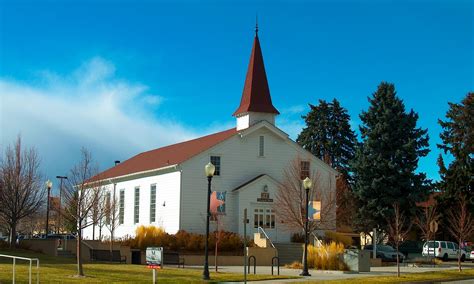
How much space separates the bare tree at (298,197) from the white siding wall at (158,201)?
7.38 m

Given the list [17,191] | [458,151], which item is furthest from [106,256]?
[458,151]

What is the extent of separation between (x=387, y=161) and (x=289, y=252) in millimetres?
12921

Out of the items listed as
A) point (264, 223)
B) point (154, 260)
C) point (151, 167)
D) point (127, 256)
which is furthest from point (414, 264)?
point (154, 260)

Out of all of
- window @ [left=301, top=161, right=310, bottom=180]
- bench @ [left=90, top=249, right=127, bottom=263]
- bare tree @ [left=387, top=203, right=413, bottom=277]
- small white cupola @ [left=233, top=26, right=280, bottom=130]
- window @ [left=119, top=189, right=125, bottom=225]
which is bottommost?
bench @ [left=90, top=249, right=127, bottom=263]

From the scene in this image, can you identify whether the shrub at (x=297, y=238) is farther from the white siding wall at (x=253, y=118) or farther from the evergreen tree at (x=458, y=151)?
the evergreen tree at (x=458, y=151)

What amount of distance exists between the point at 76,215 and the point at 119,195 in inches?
1203

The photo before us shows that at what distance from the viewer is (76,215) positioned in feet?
86.1

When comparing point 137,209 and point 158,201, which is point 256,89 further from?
point 137,209

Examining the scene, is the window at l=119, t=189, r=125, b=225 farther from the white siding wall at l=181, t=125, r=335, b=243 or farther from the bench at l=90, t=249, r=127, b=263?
the bench at l=90, t=249, r=127, b=263

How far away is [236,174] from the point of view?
47500 millimetres

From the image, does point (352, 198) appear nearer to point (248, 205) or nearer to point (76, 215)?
point (248, 205)

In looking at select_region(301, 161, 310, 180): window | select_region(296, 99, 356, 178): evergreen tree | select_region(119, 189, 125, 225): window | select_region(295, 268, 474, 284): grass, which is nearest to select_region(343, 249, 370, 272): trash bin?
select_region(295, 268, 474, 284): grass

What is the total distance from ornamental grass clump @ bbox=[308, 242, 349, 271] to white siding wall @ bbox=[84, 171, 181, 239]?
12.7 m

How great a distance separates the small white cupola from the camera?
162ft
